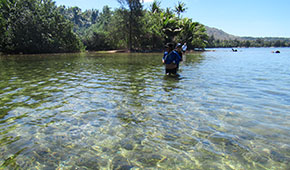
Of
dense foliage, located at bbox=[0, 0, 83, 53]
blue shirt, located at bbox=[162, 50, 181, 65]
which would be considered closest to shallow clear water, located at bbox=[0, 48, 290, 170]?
blue shirt, located at bbox=[162, 50, 181, 65]

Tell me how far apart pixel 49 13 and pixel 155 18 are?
1168 inches

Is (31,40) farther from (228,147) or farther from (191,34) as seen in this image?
(228,147)

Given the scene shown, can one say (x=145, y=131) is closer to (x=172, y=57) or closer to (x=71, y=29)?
(x=172, y=57)

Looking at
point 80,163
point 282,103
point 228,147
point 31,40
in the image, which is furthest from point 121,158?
point 31,40

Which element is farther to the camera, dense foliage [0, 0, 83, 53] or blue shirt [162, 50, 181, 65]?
dense foliage [0, 0, 83, 53]

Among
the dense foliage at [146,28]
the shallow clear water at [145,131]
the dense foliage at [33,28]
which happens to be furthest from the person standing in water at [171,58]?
the dense foliage at [33,28]

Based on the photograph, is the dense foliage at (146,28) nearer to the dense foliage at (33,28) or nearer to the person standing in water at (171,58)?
the dense foliage at (33,28)

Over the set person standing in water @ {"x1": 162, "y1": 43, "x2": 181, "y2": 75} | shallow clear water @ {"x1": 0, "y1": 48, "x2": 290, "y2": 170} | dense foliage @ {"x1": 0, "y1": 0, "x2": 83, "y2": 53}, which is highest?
dense foliage @ {"x1": 0, "y1": 0, "x2": 83, "y2": 53}

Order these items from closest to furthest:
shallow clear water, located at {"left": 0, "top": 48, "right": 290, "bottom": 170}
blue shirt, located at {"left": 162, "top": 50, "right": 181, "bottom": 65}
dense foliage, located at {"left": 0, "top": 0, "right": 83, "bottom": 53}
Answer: shallow clear water, located at {"left": 0, "top": 48, "right": 290, "bottom": 170} < blue shirt, located at {"left": 162, "top": 50, "right": 181, "bottom": 65} < dense foliage, located at {"left": 0, "top": 0, "right": 83, "bottom": 53}

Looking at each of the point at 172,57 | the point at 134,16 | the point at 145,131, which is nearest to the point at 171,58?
the point at 172,57

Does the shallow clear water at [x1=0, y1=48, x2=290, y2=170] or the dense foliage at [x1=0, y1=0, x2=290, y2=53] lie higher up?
the dense foliage at [x1=0, y1=0, x2=290, y2=53]

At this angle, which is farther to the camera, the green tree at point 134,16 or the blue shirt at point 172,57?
the green tree at point 134,16

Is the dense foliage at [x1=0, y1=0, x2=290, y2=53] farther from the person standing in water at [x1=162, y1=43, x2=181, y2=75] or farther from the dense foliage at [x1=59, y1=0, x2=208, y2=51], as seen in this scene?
the person standing in water at [x1=162, y1=43, x2=181, y2=75]

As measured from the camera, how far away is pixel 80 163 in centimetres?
333
